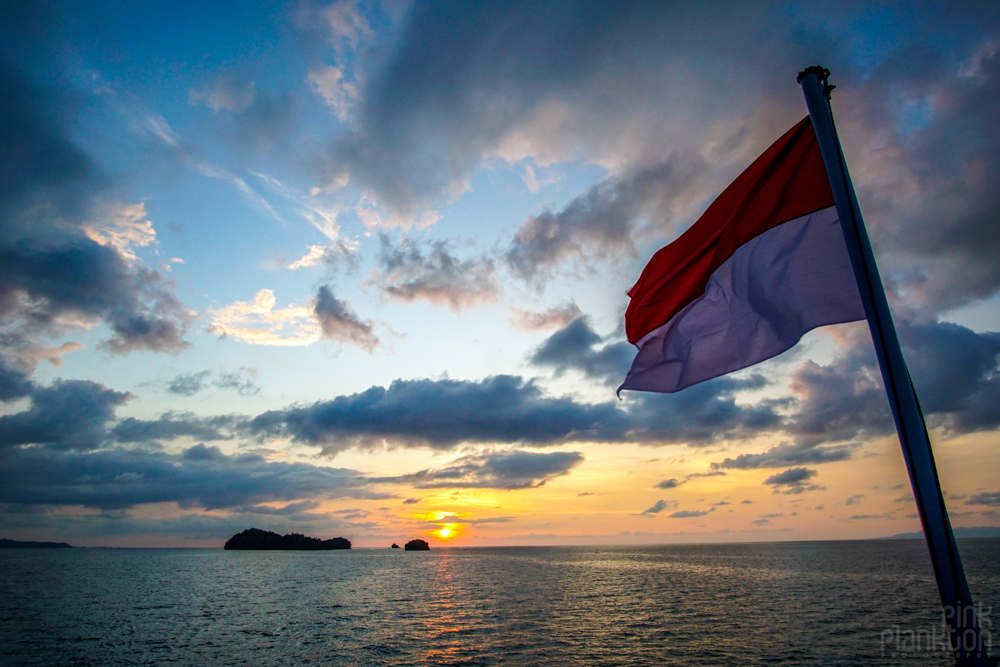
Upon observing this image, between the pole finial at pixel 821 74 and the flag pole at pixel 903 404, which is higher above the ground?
the pole finial at pixel 821 74

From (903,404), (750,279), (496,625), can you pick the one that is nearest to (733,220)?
(750,279)

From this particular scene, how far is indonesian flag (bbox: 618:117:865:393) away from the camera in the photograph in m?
7.92

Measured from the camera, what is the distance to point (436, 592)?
6819 cm

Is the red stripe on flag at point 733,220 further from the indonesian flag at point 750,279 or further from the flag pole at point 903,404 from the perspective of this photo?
the flag pole at point 903,404

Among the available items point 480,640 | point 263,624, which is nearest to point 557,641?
point 480,640

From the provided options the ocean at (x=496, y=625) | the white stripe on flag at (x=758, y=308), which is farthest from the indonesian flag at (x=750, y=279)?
the ocean at (x=496, y=625)

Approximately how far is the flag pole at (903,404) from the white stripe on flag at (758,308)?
185 centimetres

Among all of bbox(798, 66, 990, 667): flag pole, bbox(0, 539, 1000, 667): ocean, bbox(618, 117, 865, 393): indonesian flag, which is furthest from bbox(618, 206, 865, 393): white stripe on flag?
bbox(0, 539, 1000, 667): ocean

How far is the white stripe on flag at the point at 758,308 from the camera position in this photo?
7840 millimetres

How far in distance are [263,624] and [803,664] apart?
1579 inches

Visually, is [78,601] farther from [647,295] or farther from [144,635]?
[647,295]

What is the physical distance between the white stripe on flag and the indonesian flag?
15mm

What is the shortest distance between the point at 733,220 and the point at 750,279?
1.01 metres

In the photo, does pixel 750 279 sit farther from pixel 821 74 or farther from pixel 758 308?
pixel 821 74
